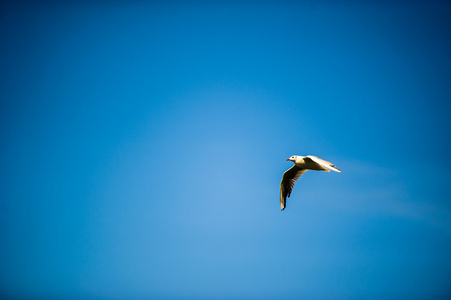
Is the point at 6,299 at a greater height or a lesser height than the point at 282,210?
lesser

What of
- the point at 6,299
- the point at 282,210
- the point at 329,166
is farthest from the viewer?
the point at 6,299

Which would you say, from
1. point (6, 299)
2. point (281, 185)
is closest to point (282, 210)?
point (281, 185)

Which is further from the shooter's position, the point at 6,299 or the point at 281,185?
the point at 6,299

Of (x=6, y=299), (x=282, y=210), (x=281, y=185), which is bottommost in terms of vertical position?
(x=6, y=299)

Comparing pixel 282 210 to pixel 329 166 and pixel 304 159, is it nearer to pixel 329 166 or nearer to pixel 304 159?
pixel 304 159

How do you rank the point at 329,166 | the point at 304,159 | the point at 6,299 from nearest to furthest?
1. the point at 329,166
2. the point at 304,159
3. the point at 6,299

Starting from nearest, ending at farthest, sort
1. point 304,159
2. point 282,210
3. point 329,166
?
point 329,166, point 304,159, point 282,210

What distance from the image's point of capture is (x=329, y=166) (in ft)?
31.5

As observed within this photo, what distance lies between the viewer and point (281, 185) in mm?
14688

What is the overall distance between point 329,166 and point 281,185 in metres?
5.27

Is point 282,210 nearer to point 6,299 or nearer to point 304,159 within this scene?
point 304,159

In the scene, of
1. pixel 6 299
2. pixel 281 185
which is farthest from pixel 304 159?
pixel 6 299

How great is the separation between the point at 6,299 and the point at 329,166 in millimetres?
59537

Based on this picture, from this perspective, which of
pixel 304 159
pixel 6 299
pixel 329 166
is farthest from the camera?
pixel 6 299
